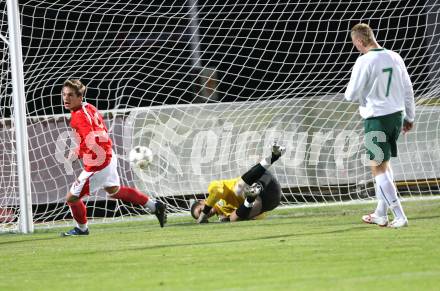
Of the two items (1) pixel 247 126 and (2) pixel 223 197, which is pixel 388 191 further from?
(1) pixel 247 126

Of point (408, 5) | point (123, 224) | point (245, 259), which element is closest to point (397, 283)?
point (245, 259)

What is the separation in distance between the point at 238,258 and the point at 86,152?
12.4 ft

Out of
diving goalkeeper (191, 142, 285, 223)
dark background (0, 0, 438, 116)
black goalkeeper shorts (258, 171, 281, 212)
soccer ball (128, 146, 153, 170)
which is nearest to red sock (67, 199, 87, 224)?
diving goalkeeper (191, 142, 285, 223)

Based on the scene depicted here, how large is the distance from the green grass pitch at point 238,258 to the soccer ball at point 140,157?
2087mm

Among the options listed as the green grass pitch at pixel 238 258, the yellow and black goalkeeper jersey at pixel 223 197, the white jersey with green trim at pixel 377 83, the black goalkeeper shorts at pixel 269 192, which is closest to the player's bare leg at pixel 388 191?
the green grass pitch at pixel 238 258

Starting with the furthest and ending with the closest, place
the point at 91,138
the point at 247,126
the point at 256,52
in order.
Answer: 1. the point at 256,52
2. the point at 247,126
3. the point at 91,138

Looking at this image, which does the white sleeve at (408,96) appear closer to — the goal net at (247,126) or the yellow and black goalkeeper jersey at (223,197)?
the yellow and black goalkeeper jersey at (223,197)

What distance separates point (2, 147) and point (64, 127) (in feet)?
2.86

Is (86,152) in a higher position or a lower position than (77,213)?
higher

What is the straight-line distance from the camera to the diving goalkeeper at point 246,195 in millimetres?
11484

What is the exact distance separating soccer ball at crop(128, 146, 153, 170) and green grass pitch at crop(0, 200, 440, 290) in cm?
209

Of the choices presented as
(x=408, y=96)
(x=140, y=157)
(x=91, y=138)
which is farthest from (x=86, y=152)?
(x=408, y=96)

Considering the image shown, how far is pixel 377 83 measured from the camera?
30.3ft

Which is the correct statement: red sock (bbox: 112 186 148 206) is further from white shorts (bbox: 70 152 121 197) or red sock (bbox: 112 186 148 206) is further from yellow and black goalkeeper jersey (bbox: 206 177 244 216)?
yellow and black goalkeeper jersey (bbox: 206 177 244 216)
